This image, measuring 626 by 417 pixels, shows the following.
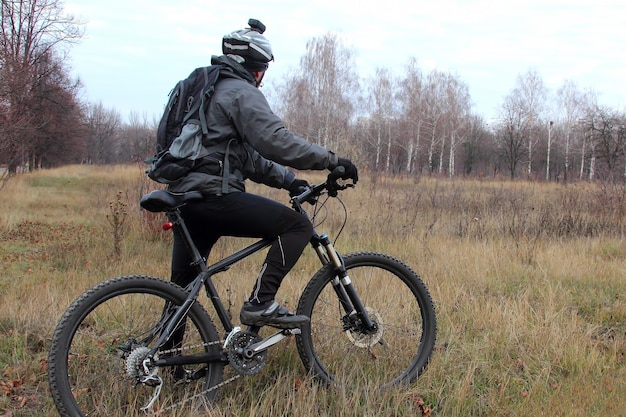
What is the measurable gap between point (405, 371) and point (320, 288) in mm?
785

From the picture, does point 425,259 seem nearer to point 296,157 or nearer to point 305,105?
point 296,157

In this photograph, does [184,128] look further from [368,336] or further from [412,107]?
[412,107]

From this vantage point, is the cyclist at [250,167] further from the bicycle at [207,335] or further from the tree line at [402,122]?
the tree line at [402,122]

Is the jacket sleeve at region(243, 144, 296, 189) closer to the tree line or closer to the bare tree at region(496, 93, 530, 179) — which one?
the tree line

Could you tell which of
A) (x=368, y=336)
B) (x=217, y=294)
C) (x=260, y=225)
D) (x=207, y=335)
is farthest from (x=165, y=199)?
(x=368, y=336)

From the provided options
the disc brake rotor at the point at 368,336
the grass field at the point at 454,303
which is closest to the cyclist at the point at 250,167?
the disc brake rotor at the point at 368,336

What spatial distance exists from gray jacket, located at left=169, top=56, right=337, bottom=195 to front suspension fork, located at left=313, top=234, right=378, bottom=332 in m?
0.54

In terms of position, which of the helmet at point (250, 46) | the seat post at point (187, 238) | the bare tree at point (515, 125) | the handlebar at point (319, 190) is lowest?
the seat post at point (187, 238)

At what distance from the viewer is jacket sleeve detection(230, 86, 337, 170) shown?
2.50 metres

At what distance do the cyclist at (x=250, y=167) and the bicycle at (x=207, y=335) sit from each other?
10 centimetres

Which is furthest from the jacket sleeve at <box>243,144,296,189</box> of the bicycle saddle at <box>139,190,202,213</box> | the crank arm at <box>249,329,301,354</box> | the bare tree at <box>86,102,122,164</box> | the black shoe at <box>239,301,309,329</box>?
the bare tree at <box>86,102,122,164</box>

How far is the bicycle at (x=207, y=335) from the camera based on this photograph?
8.13 ft

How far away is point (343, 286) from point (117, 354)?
130 cm

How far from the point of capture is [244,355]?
107 inches
